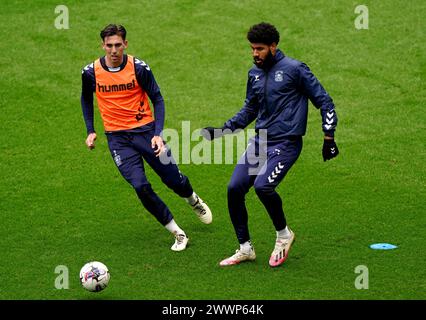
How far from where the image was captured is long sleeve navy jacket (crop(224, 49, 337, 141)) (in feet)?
32.4

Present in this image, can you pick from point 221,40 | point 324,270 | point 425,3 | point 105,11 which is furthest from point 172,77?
point 324,270

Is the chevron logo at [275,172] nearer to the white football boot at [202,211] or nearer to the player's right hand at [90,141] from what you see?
the white football boot at [202,211]

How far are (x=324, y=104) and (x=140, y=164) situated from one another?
230 centimetres

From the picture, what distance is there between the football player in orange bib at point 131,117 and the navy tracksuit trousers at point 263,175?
0.93m

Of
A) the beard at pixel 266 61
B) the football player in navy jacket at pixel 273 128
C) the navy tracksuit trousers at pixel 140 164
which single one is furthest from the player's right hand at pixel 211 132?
the beard at pixel 266 61

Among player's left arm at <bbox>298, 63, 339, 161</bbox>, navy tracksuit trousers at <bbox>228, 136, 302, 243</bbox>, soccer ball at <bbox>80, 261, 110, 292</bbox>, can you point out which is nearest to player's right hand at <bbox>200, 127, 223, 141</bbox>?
navy tracksuit trousers at <bbox>228, 136, 302, 243</bbox>

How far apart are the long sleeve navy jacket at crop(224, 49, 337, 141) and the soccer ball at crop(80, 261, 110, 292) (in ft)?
7.65

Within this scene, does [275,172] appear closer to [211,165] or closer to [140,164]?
[140,164]

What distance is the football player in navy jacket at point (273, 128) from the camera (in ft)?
32.5

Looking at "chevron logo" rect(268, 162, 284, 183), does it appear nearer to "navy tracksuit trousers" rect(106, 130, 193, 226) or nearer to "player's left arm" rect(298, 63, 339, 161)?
"player's left arm" rect(298, 63, 339, 161)

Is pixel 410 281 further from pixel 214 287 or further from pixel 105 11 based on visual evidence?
pixel 105 11

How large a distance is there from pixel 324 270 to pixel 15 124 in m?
6.93

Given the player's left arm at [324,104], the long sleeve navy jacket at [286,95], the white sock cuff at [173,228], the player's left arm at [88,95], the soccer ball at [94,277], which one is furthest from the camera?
the white sock cuff at [173,228]

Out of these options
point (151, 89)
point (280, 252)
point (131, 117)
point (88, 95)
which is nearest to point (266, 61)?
point (151, 89)
